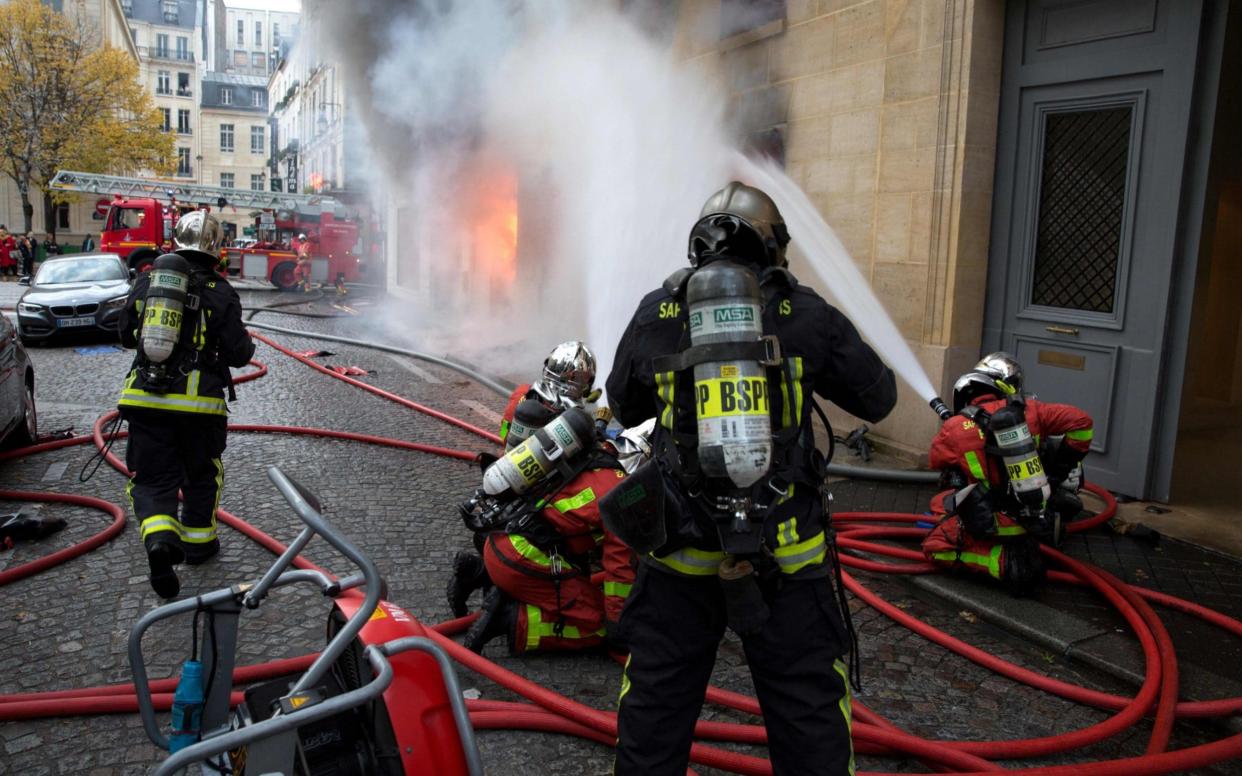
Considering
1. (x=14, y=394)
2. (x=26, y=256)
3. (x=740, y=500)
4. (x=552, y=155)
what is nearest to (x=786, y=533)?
(x=740, y=500)

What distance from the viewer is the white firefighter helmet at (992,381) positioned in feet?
14.7

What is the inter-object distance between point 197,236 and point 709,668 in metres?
3.68

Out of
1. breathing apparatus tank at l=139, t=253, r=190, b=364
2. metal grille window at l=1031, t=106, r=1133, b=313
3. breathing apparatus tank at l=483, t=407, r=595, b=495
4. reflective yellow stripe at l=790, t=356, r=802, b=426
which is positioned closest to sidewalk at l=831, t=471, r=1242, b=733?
metal grille window at l=1031, t=106, r=1133, b=313

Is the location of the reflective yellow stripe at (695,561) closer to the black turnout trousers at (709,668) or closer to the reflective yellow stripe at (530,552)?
the black turnout trousers at (709,668)

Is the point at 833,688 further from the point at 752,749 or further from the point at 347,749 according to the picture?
the point at 347,749

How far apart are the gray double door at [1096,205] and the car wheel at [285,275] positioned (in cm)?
2087

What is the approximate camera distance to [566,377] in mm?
4008

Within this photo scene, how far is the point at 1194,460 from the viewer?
23.5ft

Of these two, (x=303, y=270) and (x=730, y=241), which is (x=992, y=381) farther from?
(x=303, y=270)

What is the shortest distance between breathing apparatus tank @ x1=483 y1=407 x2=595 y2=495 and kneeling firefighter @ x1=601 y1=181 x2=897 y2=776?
1041 mm

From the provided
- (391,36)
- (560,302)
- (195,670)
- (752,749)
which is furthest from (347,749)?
(391,36)

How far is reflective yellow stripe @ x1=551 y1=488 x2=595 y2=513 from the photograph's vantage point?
3.57 m

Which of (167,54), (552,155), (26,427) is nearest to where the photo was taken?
(26,427)

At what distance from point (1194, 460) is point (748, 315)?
21.3ft
